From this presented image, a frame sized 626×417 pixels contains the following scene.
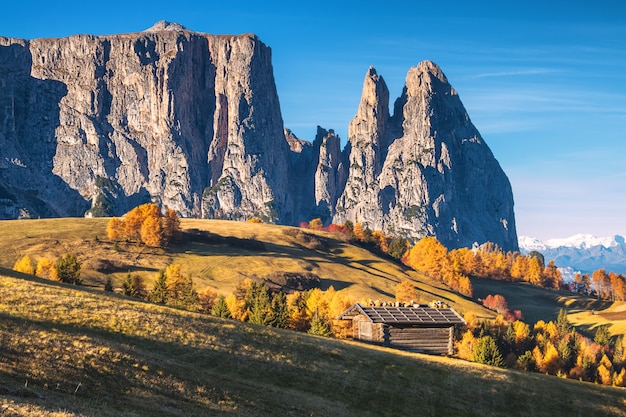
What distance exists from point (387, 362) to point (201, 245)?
102 meters

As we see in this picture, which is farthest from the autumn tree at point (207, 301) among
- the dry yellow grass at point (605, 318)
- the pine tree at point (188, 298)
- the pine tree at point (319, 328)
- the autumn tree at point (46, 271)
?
the dry yellow grass at point (605, 318)

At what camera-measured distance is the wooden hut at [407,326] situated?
68.3 metres

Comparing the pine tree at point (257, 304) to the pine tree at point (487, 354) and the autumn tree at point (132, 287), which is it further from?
the pine tree at point (487, 354)

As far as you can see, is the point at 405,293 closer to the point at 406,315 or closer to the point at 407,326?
the point at 406,315

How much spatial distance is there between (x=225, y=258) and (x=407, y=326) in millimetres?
74362

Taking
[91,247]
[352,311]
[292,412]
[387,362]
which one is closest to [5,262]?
[91,247]

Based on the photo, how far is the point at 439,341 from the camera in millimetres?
72000

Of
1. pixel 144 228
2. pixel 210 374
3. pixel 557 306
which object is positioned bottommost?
pixel 210 374

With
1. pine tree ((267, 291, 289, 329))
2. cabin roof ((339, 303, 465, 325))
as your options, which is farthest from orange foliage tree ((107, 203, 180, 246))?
cabin roof ((339, 303, 465, 325))

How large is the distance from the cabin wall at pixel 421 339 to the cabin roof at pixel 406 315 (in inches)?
35.0

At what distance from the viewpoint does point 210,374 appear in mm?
36969

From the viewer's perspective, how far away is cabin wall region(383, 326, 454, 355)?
6844 cm

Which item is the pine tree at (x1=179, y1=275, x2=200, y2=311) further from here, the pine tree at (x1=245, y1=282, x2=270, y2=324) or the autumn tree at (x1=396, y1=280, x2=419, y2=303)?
the autumn tree at (x1=396, y1=280, x2=419, y2=303)

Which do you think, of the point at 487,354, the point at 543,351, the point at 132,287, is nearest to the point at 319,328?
the point at 487,354
